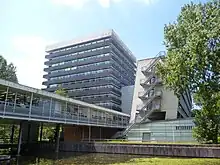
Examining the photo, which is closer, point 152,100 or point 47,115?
point 47,115

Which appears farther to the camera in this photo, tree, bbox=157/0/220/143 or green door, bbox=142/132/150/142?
green door, bbox=142/132/150/142

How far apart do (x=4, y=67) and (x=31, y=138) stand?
29.1 meters

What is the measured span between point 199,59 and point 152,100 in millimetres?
25015

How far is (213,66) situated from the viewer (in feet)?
75.8

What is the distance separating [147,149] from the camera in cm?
2555

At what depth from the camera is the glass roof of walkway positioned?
885 inches

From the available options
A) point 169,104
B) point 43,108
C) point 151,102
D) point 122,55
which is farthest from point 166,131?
point 122,55

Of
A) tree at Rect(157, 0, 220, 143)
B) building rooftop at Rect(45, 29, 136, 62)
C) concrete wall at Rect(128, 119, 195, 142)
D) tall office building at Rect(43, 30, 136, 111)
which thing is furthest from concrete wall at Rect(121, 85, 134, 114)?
tree at Rect(157, 0, 220, 143)

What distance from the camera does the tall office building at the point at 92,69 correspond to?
78438 mm

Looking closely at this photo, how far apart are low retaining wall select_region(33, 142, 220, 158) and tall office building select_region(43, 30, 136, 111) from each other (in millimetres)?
43998

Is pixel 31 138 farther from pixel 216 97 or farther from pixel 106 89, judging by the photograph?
pixel 106 89

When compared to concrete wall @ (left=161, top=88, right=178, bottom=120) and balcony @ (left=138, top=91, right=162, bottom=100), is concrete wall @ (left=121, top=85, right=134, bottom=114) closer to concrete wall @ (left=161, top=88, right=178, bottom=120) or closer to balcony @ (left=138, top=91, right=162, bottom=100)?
balcony @ (left=138, top=91, right=162, bottom=100)

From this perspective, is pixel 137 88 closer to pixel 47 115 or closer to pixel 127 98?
pixel 47 115

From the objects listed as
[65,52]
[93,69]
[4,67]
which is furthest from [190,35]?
[65,52]
